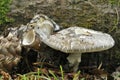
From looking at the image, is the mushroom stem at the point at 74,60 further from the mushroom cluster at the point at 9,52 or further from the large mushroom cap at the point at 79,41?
the mushroom cluster at the point at 9,52

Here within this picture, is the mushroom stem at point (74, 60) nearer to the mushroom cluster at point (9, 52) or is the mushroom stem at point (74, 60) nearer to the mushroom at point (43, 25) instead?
the mushroom at point (43, 25)

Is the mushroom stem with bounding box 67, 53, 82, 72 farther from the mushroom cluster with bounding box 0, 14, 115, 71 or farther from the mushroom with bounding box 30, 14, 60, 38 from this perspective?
the mushroom with bounding box 30, 14, 60, 38

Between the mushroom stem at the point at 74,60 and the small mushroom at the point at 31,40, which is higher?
the small mushroom at the point at 31,40

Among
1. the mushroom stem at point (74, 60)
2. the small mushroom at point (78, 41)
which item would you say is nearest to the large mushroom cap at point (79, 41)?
the small mushroom at point (78, 41)

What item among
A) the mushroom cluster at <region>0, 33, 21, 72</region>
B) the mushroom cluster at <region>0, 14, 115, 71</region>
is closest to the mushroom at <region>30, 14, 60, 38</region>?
the mushroom cluster at <region>0, 14, 115, 71</region>

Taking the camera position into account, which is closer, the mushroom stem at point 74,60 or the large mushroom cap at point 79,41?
the large mushroom cap at point 79,41

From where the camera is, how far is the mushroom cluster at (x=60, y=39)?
2.33 m

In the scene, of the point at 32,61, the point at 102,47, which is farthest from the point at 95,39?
the point at 32,61

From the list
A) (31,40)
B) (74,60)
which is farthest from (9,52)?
(74,60)

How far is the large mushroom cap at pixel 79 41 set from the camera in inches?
91.3

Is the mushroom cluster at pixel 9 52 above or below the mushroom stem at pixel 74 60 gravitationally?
above

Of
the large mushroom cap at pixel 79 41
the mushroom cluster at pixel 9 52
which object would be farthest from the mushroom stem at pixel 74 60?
the mushroom cluster at pixel 9 52

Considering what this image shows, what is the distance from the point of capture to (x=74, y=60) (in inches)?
101

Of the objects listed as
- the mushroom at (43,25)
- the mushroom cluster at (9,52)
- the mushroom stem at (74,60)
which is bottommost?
the mushroom stem at (74,60)
